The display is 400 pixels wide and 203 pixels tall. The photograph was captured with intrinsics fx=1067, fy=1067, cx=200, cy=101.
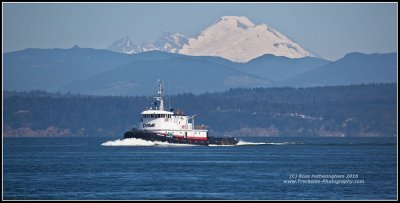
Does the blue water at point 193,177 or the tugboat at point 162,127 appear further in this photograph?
the tugboat at point 162,127

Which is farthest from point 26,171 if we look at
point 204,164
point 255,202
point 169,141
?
point 169,141

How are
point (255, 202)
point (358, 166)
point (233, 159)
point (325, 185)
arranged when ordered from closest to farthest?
point (255, 202), point (325, 185), point (358, 166), point (233, 159)

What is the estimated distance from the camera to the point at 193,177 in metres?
94.5

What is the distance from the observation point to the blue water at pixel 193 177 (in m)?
79.5

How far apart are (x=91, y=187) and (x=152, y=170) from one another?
19.5 m

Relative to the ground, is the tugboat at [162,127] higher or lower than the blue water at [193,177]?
higher

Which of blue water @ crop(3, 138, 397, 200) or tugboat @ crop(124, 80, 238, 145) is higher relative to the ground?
tugboat @ crop(124, 80, 238, 145)

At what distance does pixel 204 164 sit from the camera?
4461 inches

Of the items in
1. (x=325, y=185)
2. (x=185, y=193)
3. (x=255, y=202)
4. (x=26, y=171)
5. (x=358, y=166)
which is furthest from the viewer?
(x=358, y=166)

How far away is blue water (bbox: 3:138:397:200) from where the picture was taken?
3130 inches

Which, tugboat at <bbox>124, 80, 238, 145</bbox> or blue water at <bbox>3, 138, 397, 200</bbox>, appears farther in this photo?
tugboat at <bbox>124, 80, 238, 145</bbox>

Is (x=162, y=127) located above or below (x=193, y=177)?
above

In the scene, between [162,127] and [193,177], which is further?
[162,127]

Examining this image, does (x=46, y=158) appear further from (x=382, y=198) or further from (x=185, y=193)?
(x=382, y=198)
